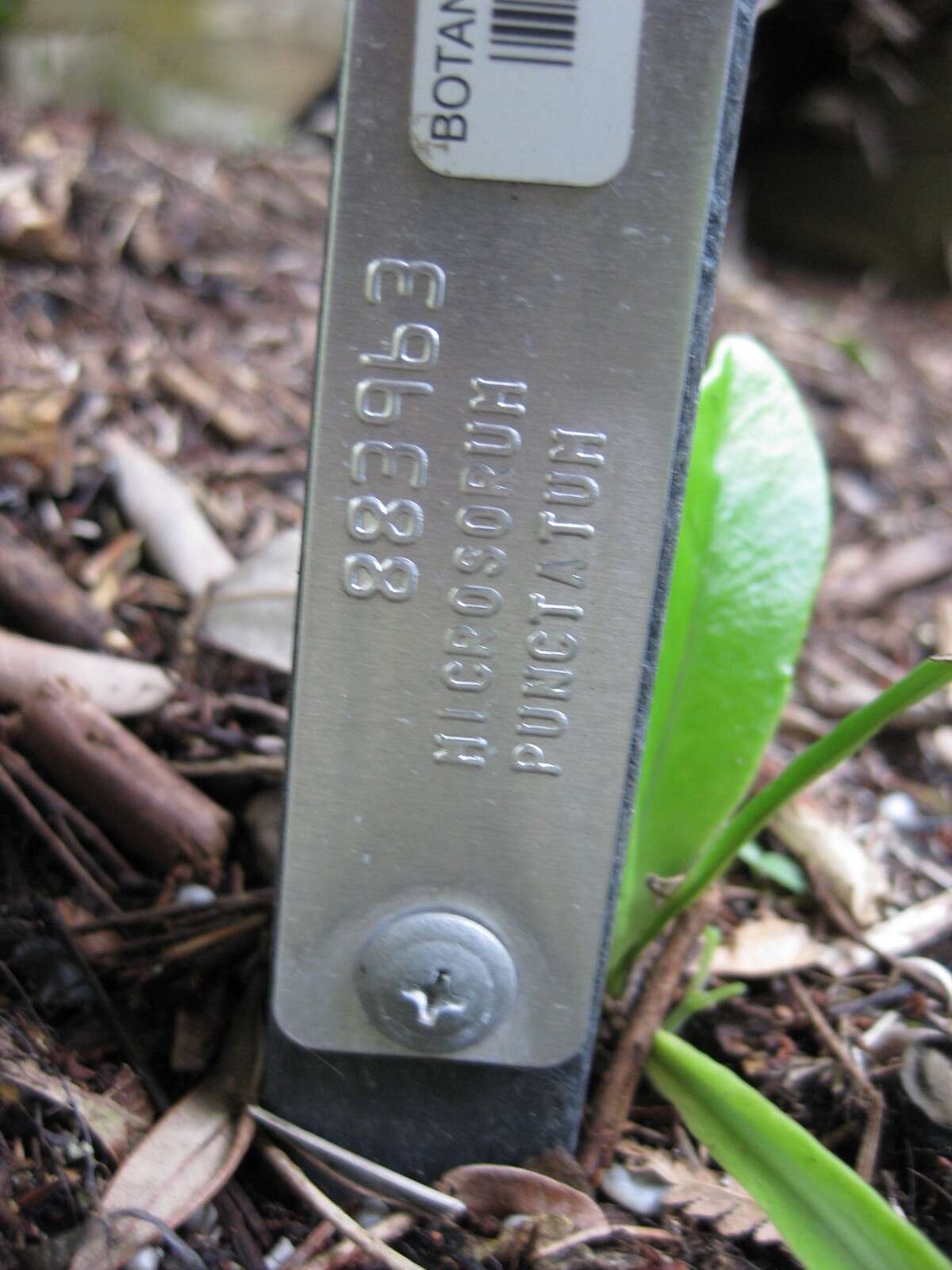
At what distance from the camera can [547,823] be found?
0.69m

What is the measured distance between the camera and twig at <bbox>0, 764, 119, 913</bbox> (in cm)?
88

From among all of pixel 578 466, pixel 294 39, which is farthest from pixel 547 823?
pixel 294 39

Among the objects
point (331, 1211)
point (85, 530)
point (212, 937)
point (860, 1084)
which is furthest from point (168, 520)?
point (860, 1084)

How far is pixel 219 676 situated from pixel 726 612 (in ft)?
1.72

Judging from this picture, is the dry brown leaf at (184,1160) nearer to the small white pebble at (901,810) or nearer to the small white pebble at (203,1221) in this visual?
the small white pebble at (203,1221)

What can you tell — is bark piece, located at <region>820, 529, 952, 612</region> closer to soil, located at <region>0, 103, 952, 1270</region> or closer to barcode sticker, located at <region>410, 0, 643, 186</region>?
soil, located at <region>0, 103, 952, 1270</region>

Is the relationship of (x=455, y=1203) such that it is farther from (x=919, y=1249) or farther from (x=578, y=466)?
(x=578, y=466)

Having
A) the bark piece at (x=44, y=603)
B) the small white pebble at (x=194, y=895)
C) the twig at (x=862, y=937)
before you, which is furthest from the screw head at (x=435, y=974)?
the bark piece at (x=44, y=603)

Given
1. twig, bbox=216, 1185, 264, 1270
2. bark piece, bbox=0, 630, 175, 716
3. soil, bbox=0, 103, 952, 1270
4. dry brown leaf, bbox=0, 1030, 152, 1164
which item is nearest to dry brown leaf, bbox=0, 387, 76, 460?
soil, bbox=0, 103, 952, 1270

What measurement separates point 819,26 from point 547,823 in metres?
2.70

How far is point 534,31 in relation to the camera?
578mm

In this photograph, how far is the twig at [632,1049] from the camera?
0.79 metres

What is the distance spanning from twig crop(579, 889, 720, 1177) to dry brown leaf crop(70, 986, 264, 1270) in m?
0.24

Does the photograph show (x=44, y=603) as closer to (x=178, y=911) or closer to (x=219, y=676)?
(x=219, y=676)
